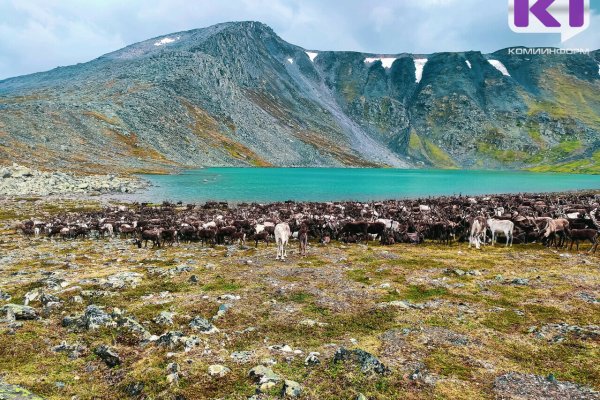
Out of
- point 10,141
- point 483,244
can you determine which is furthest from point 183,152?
point 483,244

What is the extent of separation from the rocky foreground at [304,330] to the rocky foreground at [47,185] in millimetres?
60312

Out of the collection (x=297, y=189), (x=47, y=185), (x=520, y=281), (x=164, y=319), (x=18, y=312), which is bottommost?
(x=297, y=189)

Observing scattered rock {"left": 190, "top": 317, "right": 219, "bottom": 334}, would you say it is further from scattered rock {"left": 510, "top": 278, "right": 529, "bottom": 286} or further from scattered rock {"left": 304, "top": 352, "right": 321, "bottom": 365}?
scattered rock {"left": 510, "top": 278, "right": 529, "bottom": 286}

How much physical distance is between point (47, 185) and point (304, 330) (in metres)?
81.0

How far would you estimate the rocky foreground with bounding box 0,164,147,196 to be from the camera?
6931 centimetres

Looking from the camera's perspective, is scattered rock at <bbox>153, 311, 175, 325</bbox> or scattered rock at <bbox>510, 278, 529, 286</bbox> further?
scattered rock at <bbox>510, 278, 529, 286</bbox>

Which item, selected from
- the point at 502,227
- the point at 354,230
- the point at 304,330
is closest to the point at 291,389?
the point at 304,330

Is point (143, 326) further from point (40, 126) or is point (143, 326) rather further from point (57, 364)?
point (40, 126)

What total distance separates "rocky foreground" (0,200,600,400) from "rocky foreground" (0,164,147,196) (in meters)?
60.3

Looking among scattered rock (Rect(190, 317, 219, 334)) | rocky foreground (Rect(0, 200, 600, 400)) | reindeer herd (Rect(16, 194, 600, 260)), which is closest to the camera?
rocky foreground (Rect(0, 200, 600, 400))

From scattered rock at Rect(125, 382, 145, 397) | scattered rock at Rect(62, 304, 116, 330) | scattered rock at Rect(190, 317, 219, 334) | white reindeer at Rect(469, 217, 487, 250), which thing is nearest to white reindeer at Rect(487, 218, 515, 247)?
white reindeer at Rect(469, 217, 487, 250)

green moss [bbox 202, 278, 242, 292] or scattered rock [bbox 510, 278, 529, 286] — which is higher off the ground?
green moss [bbox 202, 278, 242, 292]

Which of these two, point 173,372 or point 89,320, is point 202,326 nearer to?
point 173,372

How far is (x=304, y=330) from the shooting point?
11430 mm
